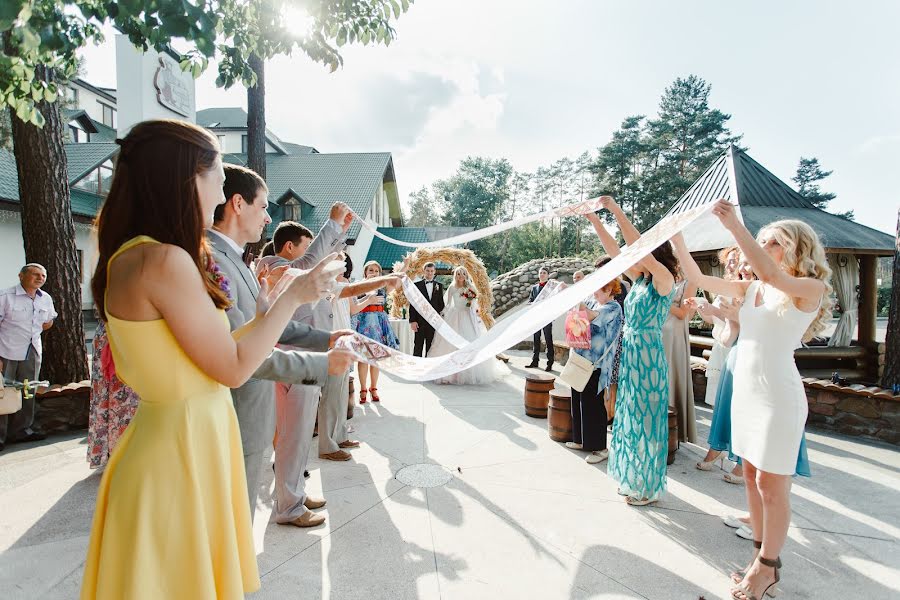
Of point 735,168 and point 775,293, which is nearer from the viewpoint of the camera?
point 775,293

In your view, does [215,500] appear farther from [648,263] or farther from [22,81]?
[22,81]

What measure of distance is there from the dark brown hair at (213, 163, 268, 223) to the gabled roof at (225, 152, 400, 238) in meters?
21.5

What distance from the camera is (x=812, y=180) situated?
39438 mm

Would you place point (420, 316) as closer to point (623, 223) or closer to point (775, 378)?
point (623, 223)

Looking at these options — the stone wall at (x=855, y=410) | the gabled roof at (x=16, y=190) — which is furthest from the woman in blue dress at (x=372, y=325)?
the gabled roof at (x=16, y=190)

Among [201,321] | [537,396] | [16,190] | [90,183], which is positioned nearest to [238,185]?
[201,321]

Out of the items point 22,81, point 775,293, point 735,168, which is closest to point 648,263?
point 775,293

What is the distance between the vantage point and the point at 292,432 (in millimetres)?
3004

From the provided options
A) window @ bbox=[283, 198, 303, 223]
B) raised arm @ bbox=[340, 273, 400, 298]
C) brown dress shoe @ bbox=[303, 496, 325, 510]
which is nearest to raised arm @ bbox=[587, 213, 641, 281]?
raised arm @ bbox=[340, 273, 400, 298]

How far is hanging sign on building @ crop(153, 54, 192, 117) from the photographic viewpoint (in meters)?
6.36

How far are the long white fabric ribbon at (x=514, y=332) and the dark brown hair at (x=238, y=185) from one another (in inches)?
31.3

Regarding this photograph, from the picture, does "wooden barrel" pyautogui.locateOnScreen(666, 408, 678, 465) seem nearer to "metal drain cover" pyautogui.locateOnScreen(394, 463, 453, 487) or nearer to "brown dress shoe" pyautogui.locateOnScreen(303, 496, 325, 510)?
"metal drain cover" pyautogui.locateOnScreen(394, 463, 453, 487)

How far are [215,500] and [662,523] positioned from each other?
3.00 meters

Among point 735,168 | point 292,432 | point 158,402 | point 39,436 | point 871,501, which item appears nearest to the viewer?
point 158,402
